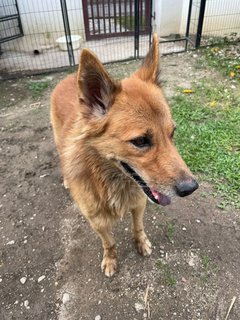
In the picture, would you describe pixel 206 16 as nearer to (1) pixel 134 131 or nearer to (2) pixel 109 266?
(1) pixel 134 131

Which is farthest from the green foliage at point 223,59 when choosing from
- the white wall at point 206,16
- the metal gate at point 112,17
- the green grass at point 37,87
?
the green grass at point 37,87

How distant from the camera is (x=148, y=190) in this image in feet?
6.51

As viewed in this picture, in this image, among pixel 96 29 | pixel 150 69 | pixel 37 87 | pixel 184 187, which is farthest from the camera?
pixel 96 29

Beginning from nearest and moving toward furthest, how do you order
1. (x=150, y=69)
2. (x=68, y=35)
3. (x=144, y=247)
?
1. (x=150, y=69)
2. (x=144, y=247)
3. (x=68, y=35)

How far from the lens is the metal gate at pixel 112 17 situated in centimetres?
726

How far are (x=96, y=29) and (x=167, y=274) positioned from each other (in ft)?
22.7

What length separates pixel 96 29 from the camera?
7.59 meters

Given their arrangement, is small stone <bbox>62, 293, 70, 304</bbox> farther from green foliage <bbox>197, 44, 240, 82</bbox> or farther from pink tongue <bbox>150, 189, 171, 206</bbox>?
green foliage <bbox>197, 44, 240, 82</bbox>

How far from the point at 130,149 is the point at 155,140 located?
171mm

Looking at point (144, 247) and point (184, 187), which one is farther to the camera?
point (144, 247)

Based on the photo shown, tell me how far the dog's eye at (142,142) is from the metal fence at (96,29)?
206 inches

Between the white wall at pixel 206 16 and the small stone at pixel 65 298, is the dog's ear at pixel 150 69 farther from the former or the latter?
the white wall at pixel 206 16

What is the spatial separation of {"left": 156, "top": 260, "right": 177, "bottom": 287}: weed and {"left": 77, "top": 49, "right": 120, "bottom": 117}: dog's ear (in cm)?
159

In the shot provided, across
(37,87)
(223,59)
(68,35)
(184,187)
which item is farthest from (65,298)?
(223,59)
